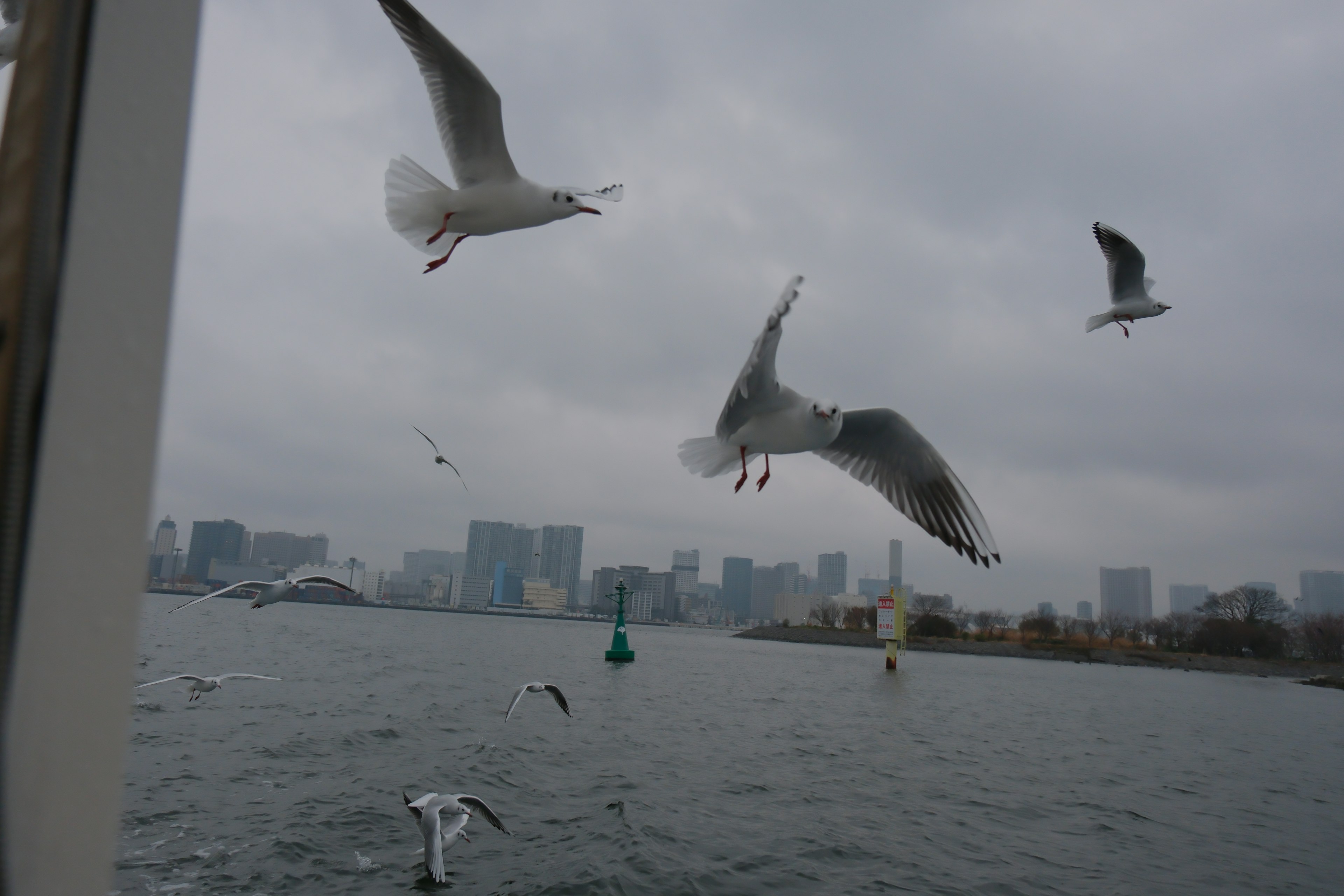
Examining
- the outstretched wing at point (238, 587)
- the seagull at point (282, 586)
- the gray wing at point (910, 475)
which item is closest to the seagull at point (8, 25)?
the gray wing at point (910, 475)

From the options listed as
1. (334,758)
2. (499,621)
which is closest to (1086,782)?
(334,758)

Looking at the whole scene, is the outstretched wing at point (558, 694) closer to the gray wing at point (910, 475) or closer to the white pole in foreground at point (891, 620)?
the gray wing at point (910, 475)

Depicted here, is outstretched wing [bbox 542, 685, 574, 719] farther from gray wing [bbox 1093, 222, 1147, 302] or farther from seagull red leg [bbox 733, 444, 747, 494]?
gray wing [bbox 1093, 222, 1147, 302]

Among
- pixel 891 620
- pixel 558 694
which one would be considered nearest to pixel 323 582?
pixel 558 694

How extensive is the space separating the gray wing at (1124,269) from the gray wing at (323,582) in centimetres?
877

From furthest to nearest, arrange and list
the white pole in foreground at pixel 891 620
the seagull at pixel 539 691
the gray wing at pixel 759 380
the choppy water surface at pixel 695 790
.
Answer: the white pole in foreground at pixel 891 620 → the seagull at pixel 539 691 → the choppy water surface at pixel 695 790 → the gray wing at pixel 759 380

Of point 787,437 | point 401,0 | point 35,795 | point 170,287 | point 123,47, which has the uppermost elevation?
point 401,0

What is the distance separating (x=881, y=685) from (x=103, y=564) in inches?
1368

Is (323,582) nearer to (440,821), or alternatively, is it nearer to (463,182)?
(440,821)

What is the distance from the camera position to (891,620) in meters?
39.9

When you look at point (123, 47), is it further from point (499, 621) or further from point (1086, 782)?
point (499, 621)

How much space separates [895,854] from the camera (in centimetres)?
877

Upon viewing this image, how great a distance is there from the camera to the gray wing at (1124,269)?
26.5ft

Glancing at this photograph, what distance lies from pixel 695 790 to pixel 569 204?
30.6ft
